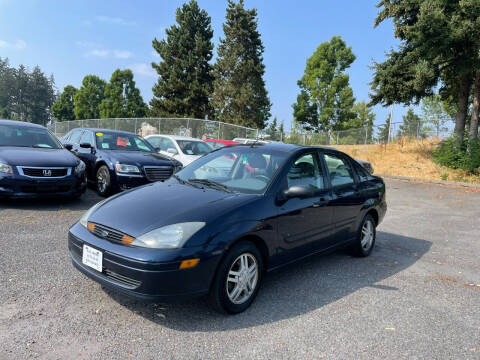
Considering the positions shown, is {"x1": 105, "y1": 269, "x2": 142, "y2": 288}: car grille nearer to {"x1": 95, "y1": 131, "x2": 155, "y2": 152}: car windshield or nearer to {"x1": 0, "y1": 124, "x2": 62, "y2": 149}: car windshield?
{"x1": 0, "y1": 124, "x2": 62, "y2": 149}: car windshield

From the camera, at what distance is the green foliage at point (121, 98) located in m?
61.1

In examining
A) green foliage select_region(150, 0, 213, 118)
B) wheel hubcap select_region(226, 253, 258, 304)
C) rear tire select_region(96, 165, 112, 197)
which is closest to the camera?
wheel hubcap select_region(226, 253, 258, 304)

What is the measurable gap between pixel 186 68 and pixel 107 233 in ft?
131

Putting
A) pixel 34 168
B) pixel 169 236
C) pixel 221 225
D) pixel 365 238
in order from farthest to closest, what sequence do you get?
pixel 34 168, pixel 365 238, pixel 221 225, pixel 169 236

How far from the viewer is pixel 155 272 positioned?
8.95 feet

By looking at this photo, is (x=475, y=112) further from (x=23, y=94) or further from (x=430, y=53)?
(x=23, y=94)

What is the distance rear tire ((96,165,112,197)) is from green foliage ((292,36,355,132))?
30.9 meters

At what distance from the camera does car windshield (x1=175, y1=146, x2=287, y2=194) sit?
3764 mm

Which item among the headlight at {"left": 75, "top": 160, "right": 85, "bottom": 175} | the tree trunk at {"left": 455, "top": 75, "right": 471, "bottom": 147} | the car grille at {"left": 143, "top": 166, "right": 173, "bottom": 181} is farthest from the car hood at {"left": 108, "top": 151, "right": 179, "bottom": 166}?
the tree trunk at {"left": 455, "top": 75, "right": 471, "bottom": 147}

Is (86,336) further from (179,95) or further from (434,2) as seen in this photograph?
(179,95)

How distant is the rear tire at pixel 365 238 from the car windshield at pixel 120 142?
5.89m

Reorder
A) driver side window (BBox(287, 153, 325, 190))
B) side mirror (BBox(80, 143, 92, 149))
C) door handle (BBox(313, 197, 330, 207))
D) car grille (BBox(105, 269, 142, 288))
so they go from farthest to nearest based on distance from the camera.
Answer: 1. side mirror (BBox(80, 143, 92, 149))
2. door handle (BBox(313, 197, 330, 207))
3. driver side window (BBox(287, 153, 325, 190))
4. car grille (BBox(105, 269, 142, 288))

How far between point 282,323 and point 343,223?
1841 millimetres

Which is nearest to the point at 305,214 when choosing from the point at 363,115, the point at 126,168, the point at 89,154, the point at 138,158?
the point at 126,168
